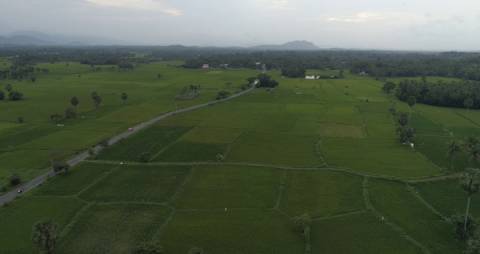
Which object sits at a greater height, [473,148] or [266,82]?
[266,82]

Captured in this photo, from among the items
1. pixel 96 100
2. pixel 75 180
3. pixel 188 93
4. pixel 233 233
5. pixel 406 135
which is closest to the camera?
pixel 233 233

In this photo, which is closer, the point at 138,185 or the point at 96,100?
the point at 138,185

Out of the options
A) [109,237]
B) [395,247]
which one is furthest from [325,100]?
[109,237]

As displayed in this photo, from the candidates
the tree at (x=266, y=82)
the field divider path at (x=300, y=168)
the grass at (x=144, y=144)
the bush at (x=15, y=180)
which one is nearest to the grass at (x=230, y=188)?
the field divider path at (x=300, y=168)

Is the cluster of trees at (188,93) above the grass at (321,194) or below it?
above

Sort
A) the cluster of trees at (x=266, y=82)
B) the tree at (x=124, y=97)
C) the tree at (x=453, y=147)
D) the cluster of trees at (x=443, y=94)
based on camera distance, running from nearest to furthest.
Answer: the tree at (x=453, y=147) < the cluster of trees at (x=443, y=94) < the tree at (x=124, y=97) < the cluster of trees at (x=266, y=82)

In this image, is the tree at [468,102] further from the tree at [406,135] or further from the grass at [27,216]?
the grass at [27,216]

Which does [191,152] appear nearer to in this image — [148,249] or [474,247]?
[148,249]

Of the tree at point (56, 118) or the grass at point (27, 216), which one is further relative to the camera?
the tree at point (56, 118)

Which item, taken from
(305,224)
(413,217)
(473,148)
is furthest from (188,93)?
(413,217)

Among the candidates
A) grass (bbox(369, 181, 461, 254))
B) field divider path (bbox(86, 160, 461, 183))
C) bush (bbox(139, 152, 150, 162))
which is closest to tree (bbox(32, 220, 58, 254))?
field divider path (bbox(86, 160, 461, 183))

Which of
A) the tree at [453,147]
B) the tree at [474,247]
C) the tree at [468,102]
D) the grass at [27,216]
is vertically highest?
the tree at [468,102]
